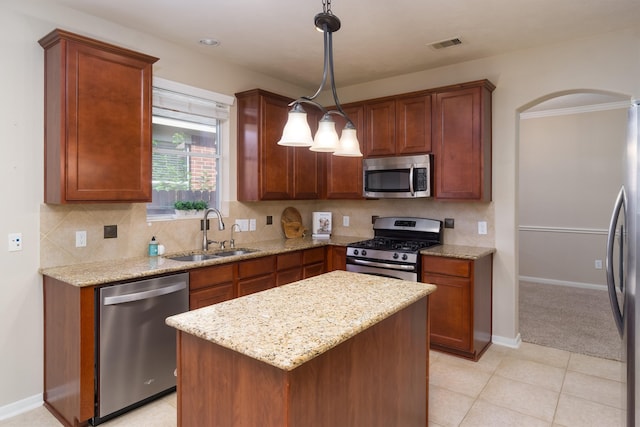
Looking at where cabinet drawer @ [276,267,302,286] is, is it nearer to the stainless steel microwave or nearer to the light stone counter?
the light stone counter

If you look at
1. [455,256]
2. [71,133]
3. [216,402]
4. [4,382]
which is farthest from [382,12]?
[4,382]

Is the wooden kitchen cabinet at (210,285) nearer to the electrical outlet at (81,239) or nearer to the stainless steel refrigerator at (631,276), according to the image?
the electrical outlet at (81,239)

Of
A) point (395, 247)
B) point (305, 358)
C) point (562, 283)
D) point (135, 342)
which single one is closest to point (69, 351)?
point (135, 342)

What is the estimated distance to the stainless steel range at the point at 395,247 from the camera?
3.53 m

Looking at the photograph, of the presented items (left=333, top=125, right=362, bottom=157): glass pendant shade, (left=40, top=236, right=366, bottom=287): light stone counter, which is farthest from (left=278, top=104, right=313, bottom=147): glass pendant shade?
(left=40, top=236, right=366, bottom=287): light stone counter

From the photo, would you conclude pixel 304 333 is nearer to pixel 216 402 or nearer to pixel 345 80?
pixel 216 402

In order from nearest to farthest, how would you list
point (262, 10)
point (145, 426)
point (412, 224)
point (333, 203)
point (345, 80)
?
point (145, 426) < point (262, 10) < point (412, 224) < point (345, 80) < point (333, 203)

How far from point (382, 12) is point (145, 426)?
3153mm

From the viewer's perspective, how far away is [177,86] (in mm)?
3369

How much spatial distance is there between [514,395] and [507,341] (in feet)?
3.25

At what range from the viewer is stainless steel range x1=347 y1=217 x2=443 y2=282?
11.6 feet

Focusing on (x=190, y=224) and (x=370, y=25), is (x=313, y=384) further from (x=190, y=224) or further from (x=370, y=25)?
(x=370, y=25)

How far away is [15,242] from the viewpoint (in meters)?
2.50

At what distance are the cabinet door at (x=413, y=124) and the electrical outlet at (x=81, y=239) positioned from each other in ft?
9.37
